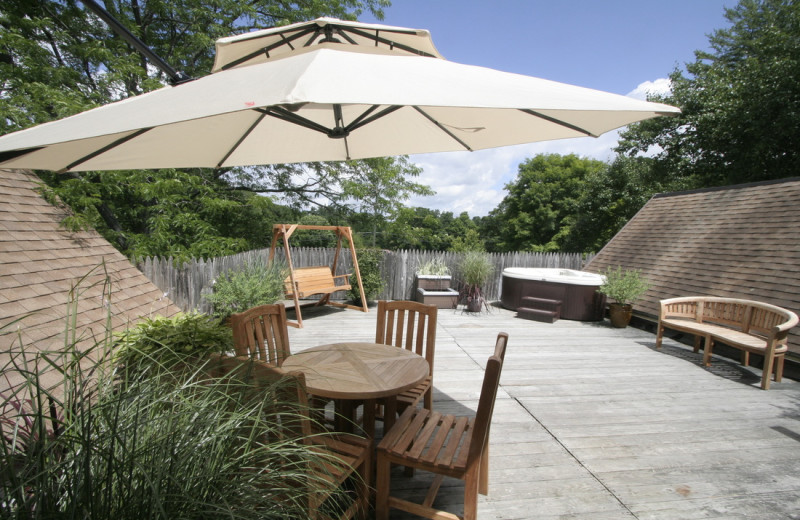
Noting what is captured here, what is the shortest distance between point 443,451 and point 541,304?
5634mm

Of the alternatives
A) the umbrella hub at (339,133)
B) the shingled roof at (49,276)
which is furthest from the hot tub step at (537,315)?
the shingled roof at (49,276)

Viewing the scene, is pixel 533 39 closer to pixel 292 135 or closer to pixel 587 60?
pixel 587 60

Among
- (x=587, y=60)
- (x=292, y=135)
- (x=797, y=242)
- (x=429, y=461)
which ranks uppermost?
(x=587, y=60)

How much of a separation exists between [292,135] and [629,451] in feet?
11.6

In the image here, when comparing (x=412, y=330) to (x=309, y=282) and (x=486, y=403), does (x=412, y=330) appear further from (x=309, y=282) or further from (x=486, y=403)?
(x=309, y=282)

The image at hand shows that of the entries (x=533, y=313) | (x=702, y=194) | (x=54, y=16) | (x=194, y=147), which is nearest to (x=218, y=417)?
(x=194, y=147)

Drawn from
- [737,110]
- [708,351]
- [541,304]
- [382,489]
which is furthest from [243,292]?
[737,110]

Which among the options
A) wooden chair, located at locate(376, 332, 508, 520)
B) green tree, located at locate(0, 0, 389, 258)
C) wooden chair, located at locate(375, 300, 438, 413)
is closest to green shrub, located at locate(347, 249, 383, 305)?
green tree, located at locate(0, 0, 389, 258)

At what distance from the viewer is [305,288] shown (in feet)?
20.2

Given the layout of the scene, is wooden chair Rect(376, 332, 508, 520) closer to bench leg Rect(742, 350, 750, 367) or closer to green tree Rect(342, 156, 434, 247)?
bench leg Rect(742, 350, 750, 367)

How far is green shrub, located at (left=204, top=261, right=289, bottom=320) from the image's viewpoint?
4.64 meters

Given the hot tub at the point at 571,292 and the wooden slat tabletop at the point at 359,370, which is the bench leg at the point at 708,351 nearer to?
the hot tub at the point at 571,292

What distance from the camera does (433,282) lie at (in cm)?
796

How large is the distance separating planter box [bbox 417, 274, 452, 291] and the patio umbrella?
497cm
